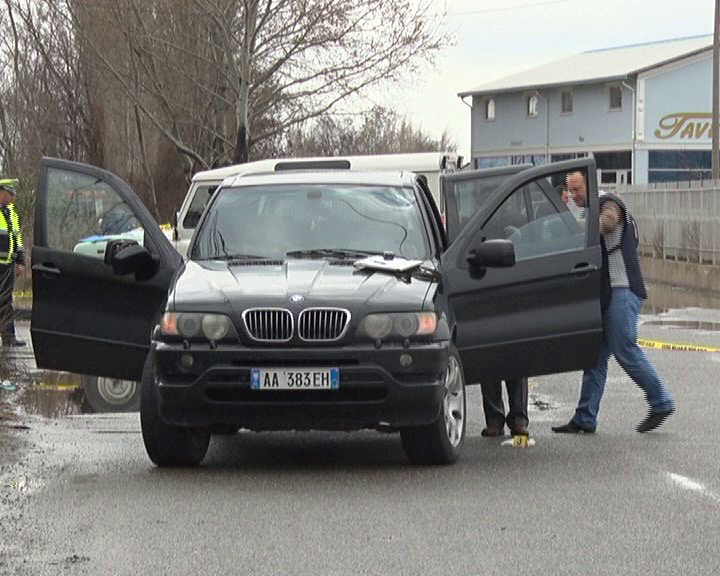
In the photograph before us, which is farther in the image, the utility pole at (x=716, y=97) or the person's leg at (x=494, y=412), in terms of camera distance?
the utility pole at (x=716, y=97)

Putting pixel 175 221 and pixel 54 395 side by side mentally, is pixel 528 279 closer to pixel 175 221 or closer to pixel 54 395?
pixel 54 395

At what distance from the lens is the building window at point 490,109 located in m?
84.9

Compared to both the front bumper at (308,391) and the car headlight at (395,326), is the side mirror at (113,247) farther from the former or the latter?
the car headlight at (395,326)

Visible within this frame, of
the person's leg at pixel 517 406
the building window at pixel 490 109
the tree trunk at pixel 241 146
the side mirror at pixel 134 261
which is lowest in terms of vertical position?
the person's leg at pixel 517 406

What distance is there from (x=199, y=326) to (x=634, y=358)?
3652 millimetres

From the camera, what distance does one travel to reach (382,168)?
74.0 feet

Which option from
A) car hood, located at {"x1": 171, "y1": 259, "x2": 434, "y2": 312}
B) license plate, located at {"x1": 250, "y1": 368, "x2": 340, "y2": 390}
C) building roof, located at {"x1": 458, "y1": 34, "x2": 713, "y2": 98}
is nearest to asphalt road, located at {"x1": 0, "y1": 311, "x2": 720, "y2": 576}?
license plate, located at {"x1": 250, "y1": 368, "x2": 340, "y2": 390}

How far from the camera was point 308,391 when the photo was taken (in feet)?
33.0

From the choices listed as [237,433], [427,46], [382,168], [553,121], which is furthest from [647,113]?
[237,433]

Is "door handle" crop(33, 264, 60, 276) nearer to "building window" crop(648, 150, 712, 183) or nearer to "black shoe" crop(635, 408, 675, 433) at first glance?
"black shoe" crop(635, 408, 675, 433)

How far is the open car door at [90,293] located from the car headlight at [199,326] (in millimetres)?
971

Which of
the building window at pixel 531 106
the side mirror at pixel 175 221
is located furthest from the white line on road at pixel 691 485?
the building window at pixel 531 106

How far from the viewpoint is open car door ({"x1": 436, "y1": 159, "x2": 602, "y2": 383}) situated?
1112cm

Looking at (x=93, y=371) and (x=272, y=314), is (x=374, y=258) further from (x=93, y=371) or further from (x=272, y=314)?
(x=93, y=371)
